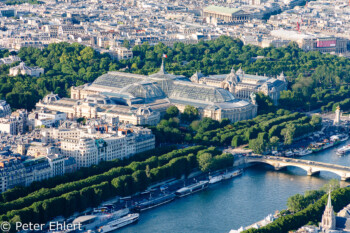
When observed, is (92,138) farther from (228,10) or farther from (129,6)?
(129,6)

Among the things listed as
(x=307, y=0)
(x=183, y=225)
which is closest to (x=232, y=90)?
(x=183, y=225)

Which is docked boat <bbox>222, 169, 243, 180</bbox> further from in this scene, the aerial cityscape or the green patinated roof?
the green patinated roof

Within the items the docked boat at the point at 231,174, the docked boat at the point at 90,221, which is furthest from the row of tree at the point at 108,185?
the docked boat at the point at 90,221

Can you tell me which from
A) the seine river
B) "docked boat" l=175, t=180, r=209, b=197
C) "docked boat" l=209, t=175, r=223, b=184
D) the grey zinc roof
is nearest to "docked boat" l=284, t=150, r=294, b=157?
the seine river

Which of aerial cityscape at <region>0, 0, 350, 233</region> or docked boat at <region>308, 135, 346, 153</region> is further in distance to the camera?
docked boat at <region>308, 135, 346, 153</region>

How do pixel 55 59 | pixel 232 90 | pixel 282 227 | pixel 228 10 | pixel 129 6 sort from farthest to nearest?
pixel 129 6 → pixel 228 10 → pixel 55 59 → pixel 232 90 → pixel 282 227
